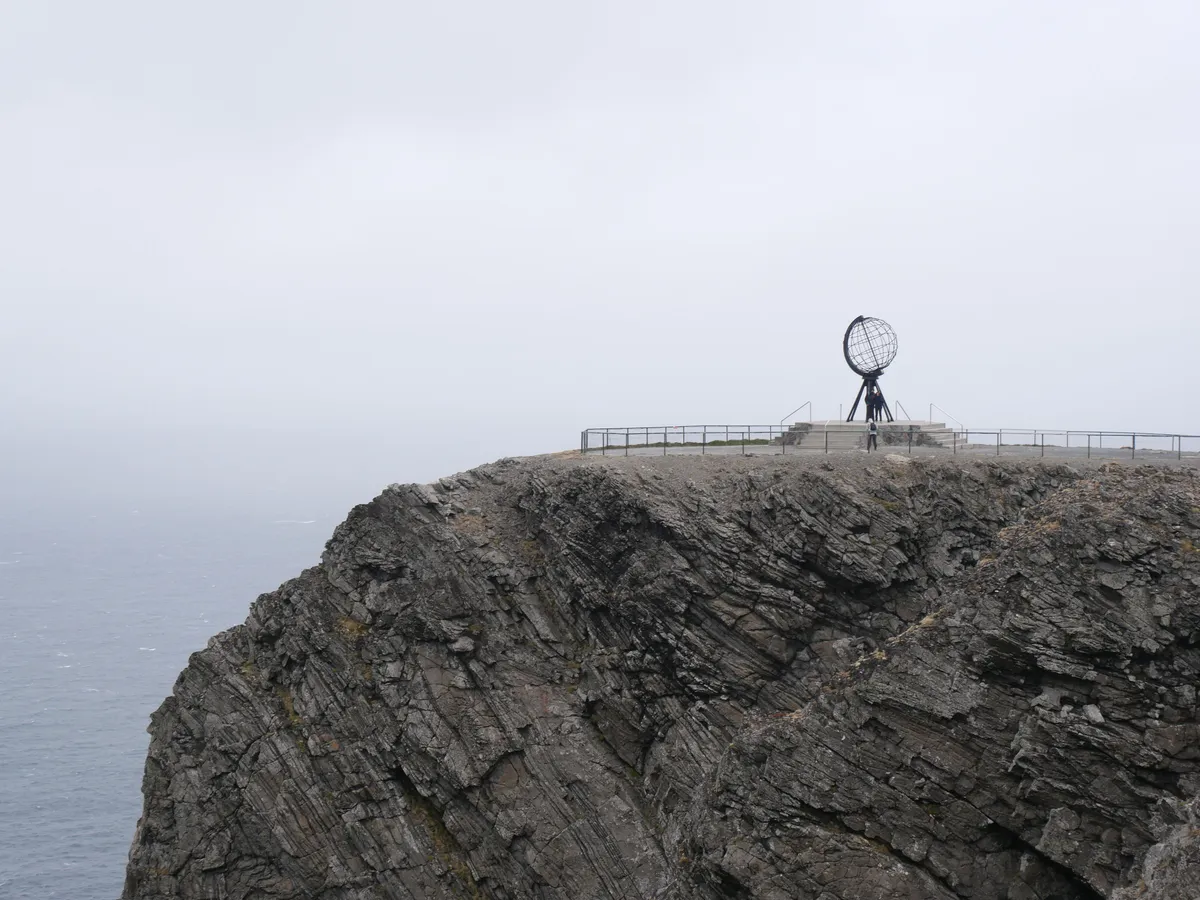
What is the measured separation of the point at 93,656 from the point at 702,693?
73661 millimetres

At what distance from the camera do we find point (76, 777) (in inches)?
2345

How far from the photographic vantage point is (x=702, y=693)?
94.4ft

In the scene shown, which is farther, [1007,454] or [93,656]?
[93,656]

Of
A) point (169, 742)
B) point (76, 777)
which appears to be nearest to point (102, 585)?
point (76, 777)

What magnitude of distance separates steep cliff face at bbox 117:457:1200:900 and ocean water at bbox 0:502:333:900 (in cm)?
2196

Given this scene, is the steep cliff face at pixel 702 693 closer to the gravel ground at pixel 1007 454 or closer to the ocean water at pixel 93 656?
the gravel ground at pixel 1007 454

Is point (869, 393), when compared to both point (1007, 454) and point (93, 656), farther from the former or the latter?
point (93, 656)

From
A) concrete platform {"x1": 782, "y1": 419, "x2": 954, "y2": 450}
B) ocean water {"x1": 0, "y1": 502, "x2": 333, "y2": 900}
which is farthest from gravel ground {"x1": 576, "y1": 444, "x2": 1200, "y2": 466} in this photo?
ocean water {"x1": 0, "y1": 502, "x2": 333, "y2": 900}

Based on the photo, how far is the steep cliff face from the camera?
19.6 metres

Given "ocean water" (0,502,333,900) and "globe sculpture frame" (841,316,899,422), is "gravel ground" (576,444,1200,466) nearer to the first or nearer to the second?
"globe sculpture frame" (841,316,899,422)

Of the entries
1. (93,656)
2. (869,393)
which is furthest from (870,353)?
(93,656)

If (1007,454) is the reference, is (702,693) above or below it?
below

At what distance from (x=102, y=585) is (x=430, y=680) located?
10193 centimetres

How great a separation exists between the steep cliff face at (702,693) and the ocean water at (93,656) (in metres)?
22.0
